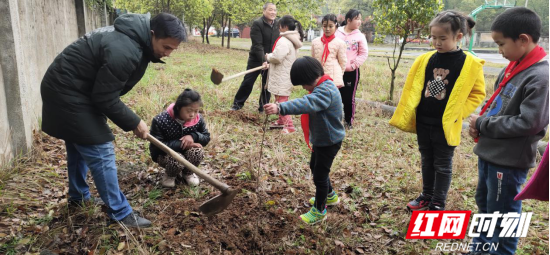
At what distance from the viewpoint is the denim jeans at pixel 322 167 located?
298 cm

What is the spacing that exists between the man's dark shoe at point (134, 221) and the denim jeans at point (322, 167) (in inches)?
55.8

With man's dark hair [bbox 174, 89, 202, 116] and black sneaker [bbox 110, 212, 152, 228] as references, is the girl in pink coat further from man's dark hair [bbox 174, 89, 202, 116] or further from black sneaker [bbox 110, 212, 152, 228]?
black sneaker [bbox 110, 212, 152, 228]

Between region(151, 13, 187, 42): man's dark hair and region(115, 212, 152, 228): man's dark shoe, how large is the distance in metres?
1.42

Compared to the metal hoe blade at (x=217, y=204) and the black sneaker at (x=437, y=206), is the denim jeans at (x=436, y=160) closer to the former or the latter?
the black sneaker at (x=437, y=206)

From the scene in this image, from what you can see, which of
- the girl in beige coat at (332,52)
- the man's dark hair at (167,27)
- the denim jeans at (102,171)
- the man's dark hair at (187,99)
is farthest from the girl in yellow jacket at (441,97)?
the denim jeans at (102,171)

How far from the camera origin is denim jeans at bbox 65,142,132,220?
2.64 meters

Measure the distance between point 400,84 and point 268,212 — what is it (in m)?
8.09

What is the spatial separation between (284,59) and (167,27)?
3244 mm

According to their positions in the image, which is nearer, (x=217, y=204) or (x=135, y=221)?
(x=217, y=204)

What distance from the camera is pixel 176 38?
254cm

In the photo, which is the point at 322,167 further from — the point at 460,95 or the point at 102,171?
the point at 102,171

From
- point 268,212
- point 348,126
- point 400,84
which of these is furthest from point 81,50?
point 400,84

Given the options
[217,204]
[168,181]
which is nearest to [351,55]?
[168,181]

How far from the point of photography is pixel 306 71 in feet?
9.22
